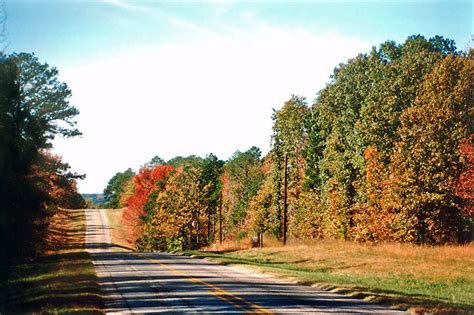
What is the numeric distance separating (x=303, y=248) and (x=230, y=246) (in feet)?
57.6

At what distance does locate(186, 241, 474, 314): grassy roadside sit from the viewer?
1752cm

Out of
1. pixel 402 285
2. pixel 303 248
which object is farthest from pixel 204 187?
pixel 402 285

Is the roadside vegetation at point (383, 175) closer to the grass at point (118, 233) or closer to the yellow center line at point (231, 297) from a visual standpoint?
the yellow center line at point (231, 297)

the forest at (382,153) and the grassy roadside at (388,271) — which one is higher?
the forest at (382,153)

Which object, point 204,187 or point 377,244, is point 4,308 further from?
point 204,187

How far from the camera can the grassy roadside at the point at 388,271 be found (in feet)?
57.5

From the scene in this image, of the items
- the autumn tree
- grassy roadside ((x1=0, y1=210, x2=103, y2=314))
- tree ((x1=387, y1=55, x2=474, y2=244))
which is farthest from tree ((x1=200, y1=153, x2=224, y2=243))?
grassy roadside ((x1=0, y1=210, x2=103, y2=314))

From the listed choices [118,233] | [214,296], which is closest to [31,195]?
[214,296]

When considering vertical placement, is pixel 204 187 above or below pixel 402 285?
above

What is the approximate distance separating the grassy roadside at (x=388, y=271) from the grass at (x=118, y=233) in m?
49.0

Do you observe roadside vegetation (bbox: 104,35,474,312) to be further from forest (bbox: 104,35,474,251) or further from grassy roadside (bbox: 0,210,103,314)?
grassy roadside (bbox: 0,210,103,314)

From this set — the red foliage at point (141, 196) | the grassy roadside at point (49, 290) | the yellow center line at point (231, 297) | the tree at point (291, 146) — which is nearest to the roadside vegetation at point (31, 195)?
the grassy roadside at point (49, 290)

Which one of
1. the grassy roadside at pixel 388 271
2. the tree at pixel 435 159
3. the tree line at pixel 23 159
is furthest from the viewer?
→ the tree at pixel 435 159

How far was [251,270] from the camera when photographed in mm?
29047
